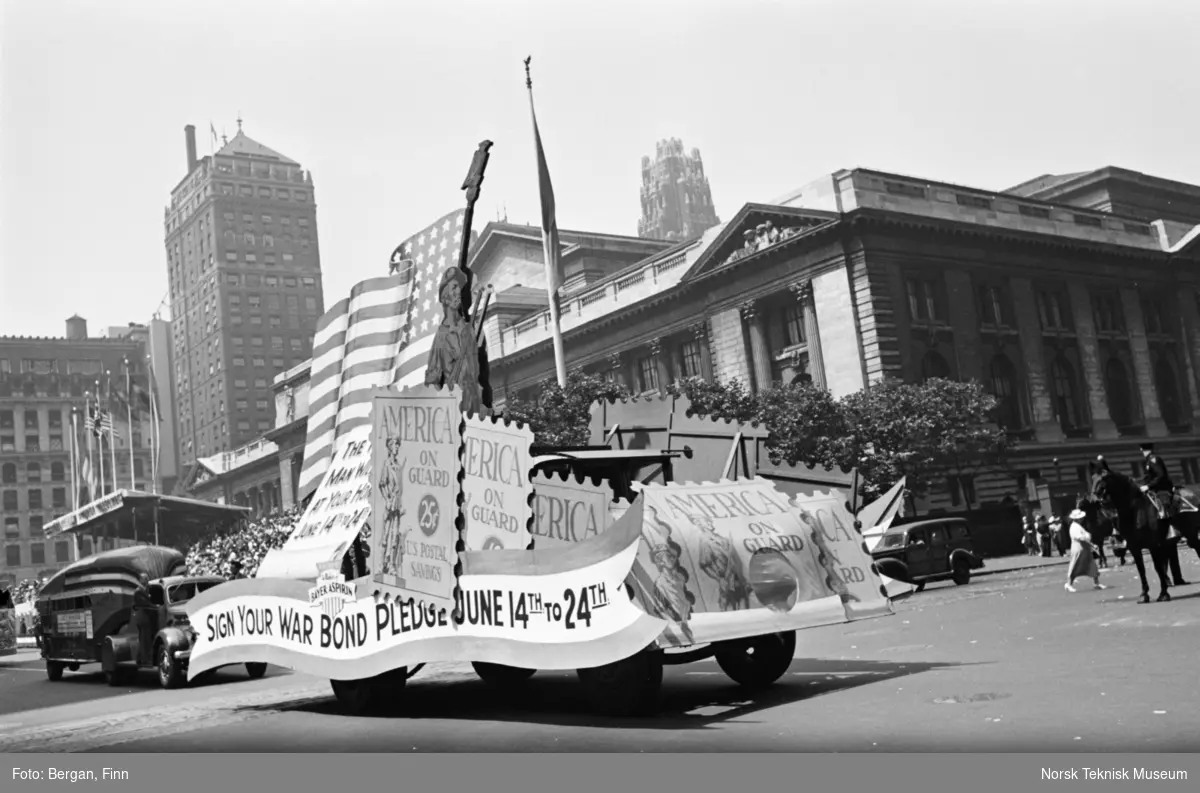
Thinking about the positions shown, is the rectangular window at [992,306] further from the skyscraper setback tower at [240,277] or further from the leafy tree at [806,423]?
the skyscraper setback tower at [240,277]

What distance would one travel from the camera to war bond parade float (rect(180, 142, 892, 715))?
9.01m

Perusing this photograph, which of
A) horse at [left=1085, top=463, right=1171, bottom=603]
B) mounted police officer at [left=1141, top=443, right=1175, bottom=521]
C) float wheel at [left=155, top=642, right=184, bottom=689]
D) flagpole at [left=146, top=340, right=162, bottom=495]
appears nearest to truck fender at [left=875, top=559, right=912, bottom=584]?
horse at [left=1085, top=463, right=1171, bottom=603]

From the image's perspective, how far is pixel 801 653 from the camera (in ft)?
48.7

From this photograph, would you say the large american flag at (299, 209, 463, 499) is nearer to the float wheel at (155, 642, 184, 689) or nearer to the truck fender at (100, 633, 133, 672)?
the float wheel at (155, 642, 184, 689)

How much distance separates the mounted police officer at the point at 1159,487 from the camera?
572 inches

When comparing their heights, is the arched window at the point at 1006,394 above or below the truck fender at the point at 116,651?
above

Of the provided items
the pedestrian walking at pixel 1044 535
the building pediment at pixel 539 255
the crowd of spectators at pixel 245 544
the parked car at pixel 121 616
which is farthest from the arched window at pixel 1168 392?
the parked car at pixel 121 616

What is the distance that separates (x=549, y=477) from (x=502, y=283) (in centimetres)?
3638

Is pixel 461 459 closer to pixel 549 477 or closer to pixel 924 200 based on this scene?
pixel 549 477

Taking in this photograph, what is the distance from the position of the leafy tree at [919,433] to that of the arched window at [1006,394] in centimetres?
80

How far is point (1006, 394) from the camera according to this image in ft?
122

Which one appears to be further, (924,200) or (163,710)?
(924,200)
